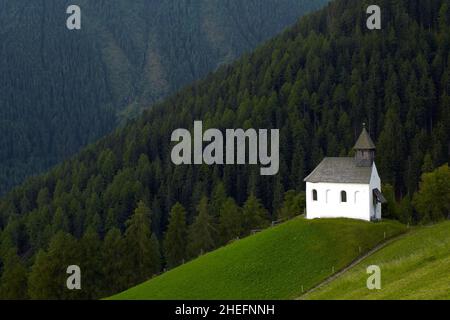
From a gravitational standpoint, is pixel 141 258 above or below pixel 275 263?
below

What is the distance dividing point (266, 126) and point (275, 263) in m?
100

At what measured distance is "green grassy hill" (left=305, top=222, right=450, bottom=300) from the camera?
124 feet

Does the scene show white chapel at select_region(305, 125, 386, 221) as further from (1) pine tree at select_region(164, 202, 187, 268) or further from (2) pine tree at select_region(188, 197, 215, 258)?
(1) pine tree at select_region(164, 202, 187, 268)

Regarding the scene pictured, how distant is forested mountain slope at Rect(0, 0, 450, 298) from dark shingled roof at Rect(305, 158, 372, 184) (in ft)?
107

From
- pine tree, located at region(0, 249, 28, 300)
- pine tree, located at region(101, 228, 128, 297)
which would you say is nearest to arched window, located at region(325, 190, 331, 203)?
pine tree, located at region(101, 228, 128, 297)

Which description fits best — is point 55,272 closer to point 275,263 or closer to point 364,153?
point 275,263

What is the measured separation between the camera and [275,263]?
61375 mm

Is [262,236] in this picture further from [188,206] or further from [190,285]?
[188,206]

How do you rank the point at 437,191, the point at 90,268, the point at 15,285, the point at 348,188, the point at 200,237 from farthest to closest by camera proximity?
the point at 200,237
the point at 437,191
the point at 90,268
the point at 15,285
the point at 348,188

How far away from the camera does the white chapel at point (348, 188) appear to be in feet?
222

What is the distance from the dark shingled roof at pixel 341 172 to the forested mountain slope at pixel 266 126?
32582mm

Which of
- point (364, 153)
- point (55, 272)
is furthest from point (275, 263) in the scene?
point (55, 272)

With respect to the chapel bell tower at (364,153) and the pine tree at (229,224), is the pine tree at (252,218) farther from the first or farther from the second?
the chapel bell tower at (364,153)
